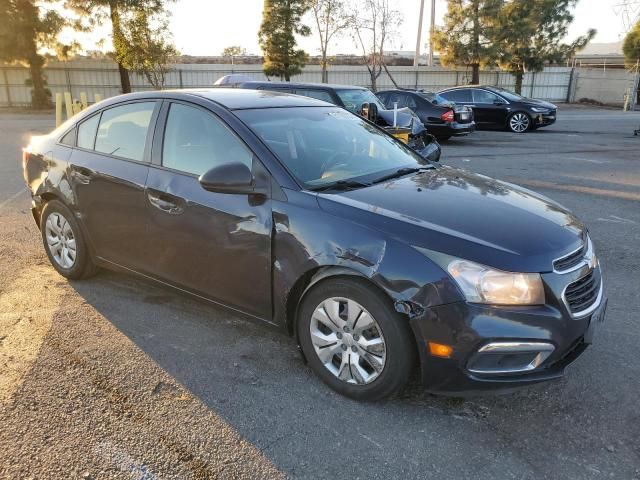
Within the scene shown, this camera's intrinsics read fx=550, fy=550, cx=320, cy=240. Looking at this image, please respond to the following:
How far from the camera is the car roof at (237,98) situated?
3.81m

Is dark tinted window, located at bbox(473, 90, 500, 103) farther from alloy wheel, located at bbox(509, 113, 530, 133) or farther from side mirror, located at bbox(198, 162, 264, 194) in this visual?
side mirror, located at bbox(198, 162, 264, 194)

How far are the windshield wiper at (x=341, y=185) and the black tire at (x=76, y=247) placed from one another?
225 cm

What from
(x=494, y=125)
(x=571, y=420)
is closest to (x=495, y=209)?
(x=571, y=420)

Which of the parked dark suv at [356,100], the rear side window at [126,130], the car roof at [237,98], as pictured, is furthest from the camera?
the parked dark suv at [356,100]

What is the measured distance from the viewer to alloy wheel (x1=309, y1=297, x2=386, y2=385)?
9.36ft

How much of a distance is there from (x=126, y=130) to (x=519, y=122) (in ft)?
52.3

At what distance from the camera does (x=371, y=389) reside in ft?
9.57

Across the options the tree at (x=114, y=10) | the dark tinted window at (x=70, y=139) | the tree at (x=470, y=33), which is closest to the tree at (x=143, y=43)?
the tree at (x=114, y=10)

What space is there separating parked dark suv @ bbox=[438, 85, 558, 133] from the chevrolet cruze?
569 inches

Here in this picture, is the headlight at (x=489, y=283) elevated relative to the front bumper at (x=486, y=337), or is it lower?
elevated

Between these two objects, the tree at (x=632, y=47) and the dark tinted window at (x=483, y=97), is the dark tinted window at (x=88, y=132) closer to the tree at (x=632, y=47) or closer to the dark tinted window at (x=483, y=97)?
the dark tinted window at (x=483, y=97)

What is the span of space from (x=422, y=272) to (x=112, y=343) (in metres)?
2.19

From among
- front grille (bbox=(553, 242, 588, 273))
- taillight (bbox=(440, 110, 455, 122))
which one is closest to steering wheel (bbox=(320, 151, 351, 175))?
front grille (bbox=(553, 242, 588, 273))

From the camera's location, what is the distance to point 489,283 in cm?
260
